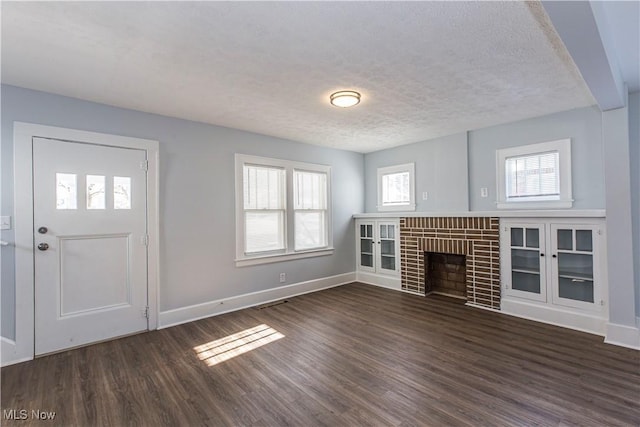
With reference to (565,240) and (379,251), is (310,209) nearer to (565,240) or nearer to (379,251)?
(379,251)

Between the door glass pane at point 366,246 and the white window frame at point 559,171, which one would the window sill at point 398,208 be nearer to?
the door glass pane at point 366,246

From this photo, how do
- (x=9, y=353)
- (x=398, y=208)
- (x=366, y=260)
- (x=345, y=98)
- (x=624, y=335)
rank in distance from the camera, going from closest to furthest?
(x=9, y=353), (x=624, y=335), (x=345, y=98), (x=398, y=208), (x=366, y=260)

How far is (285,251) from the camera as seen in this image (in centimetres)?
464

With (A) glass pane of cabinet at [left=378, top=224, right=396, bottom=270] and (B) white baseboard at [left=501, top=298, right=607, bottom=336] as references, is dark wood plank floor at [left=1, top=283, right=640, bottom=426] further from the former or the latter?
(A) glass pane of cabinet at [left=378, top=224, right=396, bottom=270]

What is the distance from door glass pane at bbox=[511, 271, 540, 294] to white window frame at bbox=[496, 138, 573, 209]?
0.86m

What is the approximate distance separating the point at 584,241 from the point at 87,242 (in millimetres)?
5234

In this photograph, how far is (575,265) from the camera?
3312 mm

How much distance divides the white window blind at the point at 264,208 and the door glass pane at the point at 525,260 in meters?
3.14

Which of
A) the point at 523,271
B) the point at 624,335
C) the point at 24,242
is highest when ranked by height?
the point at 24,242

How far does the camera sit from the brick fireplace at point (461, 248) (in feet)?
12.9

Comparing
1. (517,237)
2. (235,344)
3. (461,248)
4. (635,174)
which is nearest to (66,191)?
(235,344)

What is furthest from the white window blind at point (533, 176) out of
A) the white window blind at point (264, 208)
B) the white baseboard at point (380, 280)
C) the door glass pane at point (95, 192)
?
the door glass pane at point (95, 192)

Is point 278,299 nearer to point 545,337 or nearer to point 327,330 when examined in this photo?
point 327,330

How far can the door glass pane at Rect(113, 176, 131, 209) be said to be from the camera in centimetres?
318
